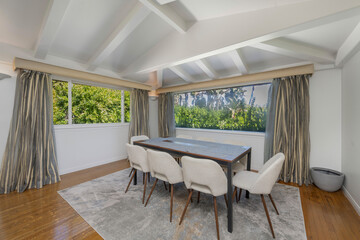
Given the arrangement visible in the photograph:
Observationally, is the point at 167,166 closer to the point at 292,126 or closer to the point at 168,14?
the point at 168,14

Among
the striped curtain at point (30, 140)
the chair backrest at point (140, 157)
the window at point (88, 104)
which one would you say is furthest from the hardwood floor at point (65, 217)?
the window at point (88, 104)

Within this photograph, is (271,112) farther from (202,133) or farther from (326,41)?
(202,133)

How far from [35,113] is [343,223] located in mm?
4778

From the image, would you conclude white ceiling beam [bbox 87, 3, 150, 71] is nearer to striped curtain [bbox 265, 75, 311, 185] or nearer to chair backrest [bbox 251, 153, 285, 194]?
chair backrest [bbox 251, 153, 285, 194]

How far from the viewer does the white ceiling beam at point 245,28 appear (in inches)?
50.9

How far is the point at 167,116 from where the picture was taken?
4723mm

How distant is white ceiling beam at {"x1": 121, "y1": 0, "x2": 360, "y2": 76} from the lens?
1.29 m

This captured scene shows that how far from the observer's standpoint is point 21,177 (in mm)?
2393

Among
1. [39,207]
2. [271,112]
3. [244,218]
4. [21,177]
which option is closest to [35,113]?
[21,177]

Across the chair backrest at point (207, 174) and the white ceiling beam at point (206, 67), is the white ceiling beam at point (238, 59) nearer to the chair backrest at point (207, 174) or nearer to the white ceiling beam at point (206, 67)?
the white ceiling beam at point (206, 67)

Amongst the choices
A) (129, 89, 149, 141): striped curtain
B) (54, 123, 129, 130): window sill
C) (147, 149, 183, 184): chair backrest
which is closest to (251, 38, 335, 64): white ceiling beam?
(147, 149, 183, 184): chair backrest

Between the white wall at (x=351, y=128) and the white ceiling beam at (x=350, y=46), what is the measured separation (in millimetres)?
104

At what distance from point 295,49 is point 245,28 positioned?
1.03 meters

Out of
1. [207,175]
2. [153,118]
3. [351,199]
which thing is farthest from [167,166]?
[153,118]
